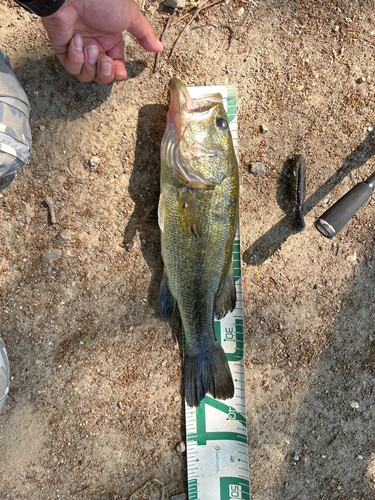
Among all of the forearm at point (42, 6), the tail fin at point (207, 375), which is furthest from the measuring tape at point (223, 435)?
the forearm at point (42, 6)

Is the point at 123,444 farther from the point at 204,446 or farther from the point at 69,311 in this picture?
the point at 69,311

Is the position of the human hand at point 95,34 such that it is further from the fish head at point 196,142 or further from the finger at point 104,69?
the fish head at point 196,142

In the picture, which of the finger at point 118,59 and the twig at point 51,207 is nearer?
the finger at point 118,59

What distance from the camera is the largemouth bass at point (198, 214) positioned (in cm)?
211

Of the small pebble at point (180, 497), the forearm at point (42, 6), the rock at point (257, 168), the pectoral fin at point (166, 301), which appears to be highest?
the forearm at point (42, 6)

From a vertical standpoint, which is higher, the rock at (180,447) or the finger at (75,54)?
the finger at (75,54)

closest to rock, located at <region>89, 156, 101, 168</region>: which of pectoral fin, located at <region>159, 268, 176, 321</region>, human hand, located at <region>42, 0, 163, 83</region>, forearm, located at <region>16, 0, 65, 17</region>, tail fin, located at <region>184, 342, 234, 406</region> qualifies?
human hand, located at <region>42, 0, 163, 83</region>

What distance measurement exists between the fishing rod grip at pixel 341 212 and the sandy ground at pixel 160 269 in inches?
18.2

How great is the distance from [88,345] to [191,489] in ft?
4.62

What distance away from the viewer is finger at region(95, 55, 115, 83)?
2.04 metres

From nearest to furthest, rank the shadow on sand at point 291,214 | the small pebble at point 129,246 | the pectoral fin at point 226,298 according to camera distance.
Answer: the pectoral fin at point 226,298
the small pebble at point 129,246
the shadow on sand at point 291,214

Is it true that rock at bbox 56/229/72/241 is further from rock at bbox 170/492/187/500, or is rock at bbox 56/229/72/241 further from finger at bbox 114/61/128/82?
rock at bbox 170/492/187/500

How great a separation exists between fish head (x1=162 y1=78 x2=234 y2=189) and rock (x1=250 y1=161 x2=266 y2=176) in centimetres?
41

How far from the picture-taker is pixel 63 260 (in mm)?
2395
